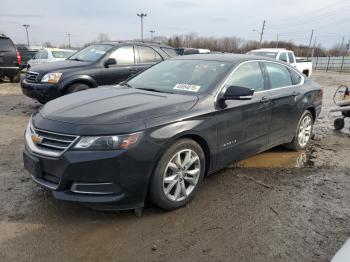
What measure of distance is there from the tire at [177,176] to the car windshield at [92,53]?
5.56 metres

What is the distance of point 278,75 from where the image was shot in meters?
5.44

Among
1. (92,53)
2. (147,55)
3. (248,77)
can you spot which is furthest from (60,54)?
(248,77)

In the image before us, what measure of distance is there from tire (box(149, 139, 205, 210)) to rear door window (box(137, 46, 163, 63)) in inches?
230

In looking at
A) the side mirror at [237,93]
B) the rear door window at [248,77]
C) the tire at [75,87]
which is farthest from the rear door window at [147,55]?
the side mirror at [237,93]

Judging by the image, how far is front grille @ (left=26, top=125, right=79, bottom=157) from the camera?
131 inches

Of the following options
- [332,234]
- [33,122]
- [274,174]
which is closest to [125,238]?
[33,122]

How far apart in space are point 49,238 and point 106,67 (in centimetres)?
588

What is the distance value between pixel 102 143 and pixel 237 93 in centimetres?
166

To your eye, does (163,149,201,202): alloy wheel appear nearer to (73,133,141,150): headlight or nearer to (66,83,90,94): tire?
(73,133,141,150): headlight

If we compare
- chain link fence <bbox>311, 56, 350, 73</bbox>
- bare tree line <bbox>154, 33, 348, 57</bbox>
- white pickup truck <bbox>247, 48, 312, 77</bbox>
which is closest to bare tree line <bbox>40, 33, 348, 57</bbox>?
bare tree line <bbox>154, 33, 348, 57</bbox>

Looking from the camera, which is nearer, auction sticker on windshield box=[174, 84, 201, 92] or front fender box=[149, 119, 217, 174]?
front fender box=[149, 119, 217, 174]

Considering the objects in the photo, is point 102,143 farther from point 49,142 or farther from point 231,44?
point 231,44

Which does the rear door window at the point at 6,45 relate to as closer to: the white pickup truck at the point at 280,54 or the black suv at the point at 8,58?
the black suv at the point at 8,58

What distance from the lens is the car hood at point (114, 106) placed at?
3.46 meters
